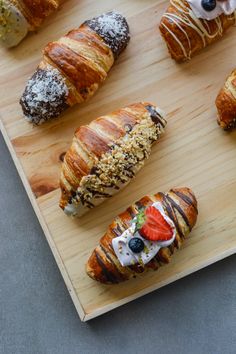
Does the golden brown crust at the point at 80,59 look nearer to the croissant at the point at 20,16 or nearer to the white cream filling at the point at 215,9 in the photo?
the croissant at the point at 20,16

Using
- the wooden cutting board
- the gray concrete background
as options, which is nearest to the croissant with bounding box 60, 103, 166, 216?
the wooden cutting board

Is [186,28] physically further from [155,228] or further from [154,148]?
[155,228]

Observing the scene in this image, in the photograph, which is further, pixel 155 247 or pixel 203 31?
pixel 203 31

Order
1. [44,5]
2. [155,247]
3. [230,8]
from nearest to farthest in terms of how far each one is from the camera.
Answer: [155,247] < [230,8] < [44,5]

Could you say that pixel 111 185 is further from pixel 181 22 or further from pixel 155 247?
pixel 181 22

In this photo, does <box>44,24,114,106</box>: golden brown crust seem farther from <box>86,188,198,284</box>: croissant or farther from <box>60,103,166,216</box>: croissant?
<box>86,188,198,284</box>: croissant

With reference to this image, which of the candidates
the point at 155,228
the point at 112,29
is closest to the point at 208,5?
the point at 112,29

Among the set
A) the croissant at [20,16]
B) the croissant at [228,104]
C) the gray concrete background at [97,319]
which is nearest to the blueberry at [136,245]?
the gray concrete background at [97,319]

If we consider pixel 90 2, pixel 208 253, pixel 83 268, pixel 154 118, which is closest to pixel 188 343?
pixel 208 253
